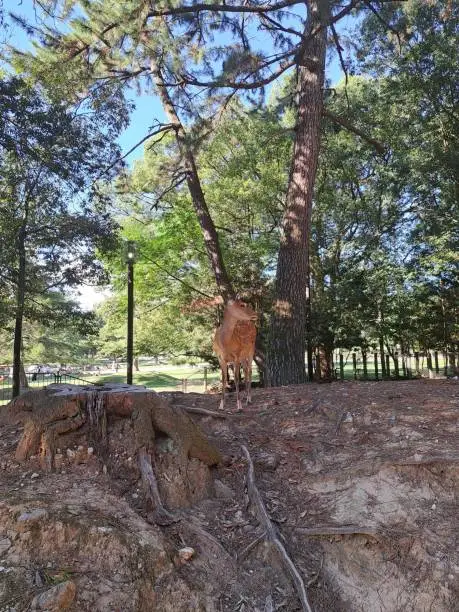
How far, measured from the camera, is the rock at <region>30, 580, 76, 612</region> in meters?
2.27

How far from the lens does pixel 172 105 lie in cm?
1168

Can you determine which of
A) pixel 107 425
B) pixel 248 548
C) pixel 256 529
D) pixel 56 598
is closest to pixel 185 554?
pixel 248 548

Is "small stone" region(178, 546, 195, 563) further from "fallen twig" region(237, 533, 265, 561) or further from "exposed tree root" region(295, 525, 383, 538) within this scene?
"exposed tree root" region(295, 525, 383, 538)

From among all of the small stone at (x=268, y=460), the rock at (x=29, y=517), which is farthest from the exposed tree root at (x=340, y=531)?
the rock at (x=29, y=517)

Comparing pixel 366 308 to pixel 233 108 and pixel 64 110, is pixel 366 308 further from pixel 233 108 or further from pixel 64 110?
pixel 64 110

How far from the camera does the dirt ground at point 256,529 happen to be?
2.60 m

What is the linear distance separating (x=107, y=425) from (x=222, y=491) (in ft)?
3.39

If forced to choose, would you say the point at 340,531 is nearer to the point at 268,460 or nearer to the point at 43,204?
the point at 268,460

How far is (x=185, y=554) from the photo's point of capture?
9.29 ft

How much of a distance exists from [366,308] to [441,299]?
2248mm

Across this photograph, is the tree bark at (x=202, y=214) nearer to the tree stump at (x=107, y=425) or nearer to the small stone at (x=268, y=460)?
the small stone at (x=268, y=460)

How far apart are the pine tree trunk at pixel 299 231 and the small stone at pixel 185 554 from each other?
512 cm

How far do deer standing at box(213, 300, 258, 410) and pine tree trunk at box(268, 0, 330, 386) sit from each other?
8.07ft

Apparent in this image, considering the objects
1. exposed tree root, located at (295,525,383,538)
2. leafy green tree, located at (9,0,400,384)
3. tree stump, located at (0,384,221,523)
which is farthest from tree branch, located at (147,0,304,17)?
exposed tree root, located at (295,525,383,538)
